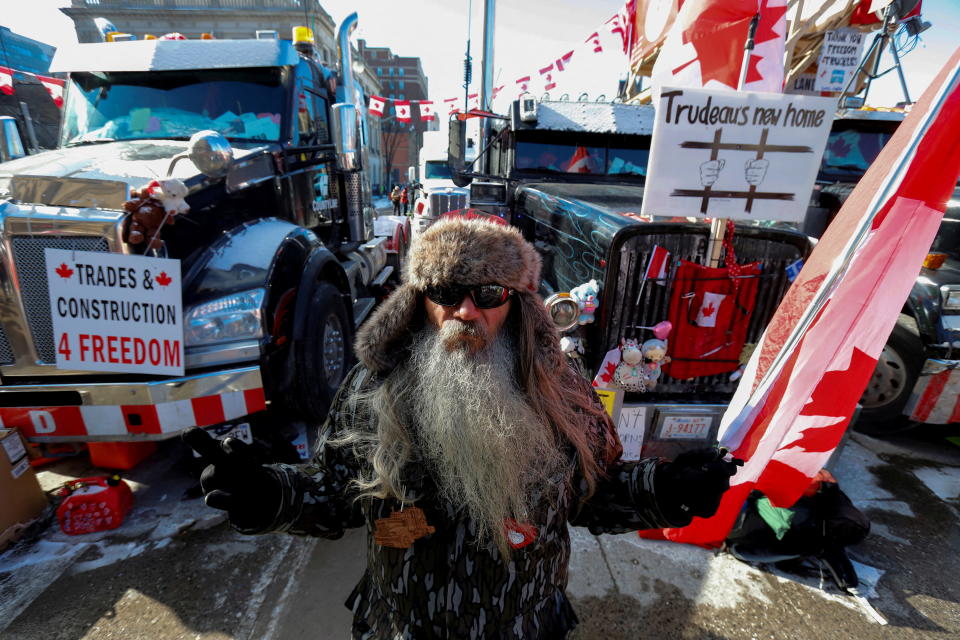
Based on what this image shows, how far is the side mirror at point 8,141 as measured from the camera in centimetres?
354

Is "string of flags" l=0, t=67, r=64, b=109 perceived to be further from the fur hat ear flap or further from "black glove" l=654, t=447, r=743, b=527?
"black glove" l=654, t=447, r=743, b=527

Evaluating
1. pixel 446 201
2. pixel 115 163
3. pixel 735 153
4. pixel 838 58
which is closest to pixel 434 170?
pixel 446 201

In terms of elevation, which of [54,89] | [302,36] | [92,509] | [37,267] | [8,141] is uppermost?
[302,36]

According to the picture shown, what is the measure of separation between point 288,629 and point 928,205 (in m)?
3.19

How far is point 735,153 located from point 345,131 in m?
3.20

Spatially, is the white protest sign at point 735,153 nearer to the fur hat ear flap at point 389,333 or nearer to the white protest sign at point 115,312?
the fur hat ear flap at point 389,333

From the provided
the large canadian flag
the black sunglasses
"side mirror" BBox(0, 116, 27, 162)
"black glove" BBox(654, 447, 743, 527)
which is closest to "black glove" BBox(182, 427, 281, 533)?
the black sunglasses

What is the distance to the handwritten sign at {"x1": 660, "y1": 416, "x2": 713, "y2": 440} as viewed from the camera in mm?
3057

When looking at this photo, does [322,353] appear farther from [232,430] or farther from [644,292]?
[644,292]

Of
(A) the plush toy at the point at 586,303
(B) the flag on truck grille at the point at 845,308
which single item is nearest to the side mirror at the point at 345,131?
(A) the plush toy at the point at 586,303

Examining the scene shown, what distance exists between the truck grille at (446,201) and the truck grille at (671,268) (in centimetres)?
394

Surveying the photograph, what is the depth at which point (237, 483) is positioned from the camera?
1158mm

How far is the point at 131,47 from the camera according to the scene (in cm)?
368

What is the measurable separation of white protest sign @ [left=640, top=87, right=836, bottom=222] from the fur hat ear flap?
5.94 ft
